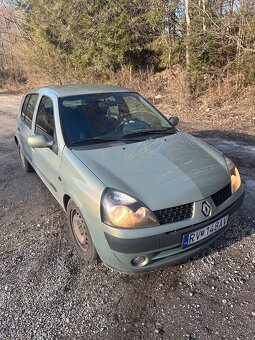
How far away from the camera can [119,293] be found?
266cm

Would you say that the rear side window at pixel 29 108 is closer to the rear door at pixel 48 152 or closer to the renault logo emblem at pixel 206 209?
the rear door at pixel 48 152

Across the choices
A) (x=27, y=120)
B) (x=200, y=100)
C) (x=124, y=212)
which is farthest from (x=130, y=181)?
(x=200, y=100)

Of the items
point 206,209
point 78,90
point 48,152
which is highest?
point 78,90

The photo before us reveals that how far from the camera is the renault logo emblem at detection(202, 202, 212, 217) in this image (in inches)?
100

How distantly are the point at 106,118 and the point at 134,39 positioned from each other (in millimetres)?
12422

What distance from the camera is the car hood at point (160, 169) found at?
98.7 inches

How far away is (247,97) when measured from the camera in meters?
10.0

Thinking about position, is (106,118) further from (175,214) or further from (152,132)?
(175,214)

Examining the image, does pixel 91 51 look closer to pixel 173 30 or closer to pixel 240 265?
pixel 173 30

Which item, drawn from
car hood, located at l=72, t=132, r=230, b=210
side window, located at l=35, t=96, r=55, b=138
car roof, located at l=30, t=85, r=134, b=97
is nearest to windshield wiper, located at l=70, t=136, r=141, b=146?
car hood, located at l=72, t=132, r=230, b=210

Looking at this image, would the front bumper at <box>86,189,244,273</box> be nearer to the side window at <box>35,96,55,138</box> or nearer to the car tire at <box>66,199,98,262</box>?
the car tire at <box>66,199,98,262</box>

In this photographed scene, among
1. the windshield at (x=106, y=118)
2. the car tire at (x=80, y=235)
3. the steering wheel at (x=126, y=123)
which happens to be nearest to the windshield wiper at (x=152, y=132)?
the windshield at (x=106, y=118)

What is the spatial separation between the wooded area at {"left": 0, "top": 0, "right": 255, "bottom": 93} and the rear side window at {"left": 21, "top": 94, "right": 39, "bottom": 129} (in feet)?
24.9

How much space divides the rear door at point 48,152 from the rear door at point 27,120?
37 centimetres
